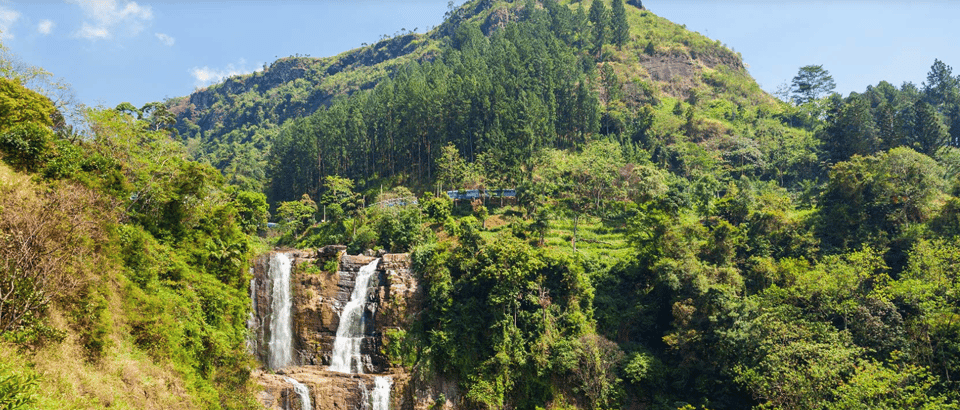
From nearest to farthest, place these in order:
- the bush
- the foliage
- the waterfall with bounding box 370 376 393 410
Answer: the foliage
the bush
the waterfall with bounding box 370 376 393 410

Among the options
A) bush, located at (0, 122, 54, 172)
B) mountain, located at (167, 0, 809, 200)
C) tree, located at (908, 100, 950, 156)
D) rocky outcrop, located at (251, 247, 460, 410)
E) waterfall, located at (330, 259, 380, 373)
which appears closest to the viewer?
bush, located at (0, 122, 54, 172)

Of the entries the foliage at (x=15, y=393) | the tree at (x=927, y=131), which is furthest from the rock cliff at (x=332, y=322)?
the tree at (x=927, y=131)

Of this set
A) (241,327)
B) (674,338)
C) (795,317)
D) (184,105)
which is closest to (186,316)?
(241,327)

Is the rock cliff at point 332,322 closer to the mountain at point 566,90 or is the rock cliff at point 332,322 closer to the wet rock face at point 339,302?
the wet rock face at point 339,302

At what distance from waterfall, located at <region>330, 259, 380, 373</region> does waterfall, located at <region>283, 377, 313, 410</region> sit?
381 cm

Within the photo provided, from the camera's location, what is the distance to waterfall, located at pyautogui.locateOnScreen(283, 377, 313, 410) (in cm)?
3981

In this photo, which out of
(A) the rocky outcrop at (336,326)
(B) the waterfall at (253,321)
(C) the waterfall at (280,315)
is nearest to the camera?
(A) the rocky outcrop at (336,326)

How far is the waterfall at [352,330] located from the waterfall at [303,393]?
3.81m

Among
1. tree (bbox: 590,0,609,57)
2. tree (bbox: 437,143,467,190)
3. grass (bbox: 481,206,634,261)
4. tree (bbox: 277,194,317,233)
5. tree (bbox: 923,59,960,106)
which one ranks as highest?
tree (bbox: 590,0,609,57)

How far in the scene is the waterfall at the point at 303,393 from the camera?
39.8 m

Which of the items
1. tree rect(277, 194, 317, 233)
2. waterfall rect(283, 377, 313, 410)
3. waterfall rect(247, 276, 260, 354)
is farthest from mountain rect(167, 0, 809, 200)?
waterfall rect(283, 377, 313, 410)

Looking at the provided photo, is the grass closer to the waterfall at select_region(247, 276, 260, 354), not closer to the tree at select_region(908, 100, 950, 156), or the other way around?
the waterfall at select_region(247, 276, 260, 354)

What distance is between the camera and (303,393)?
40031mm

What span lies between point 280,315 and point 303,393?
27.3 feet
